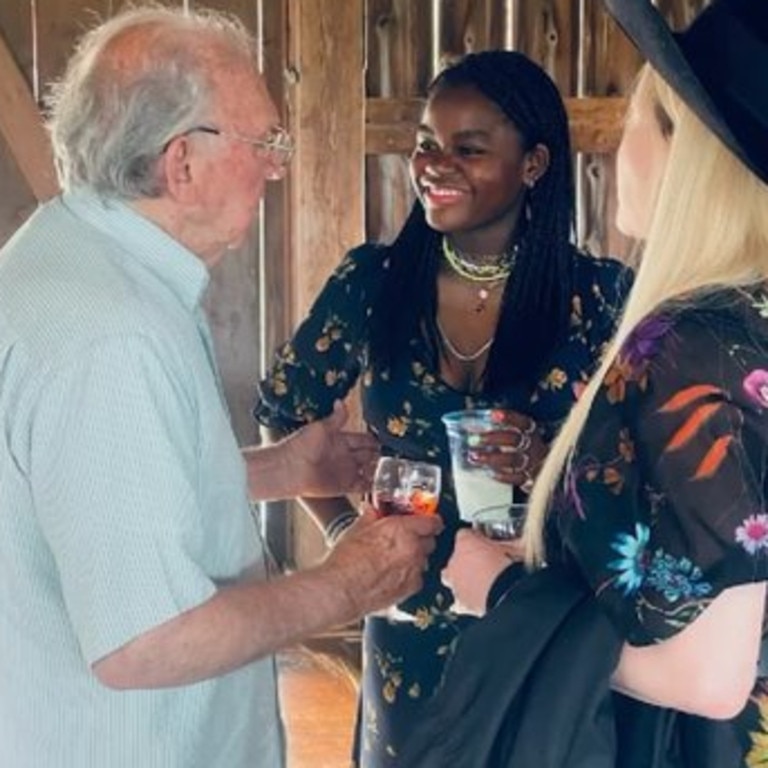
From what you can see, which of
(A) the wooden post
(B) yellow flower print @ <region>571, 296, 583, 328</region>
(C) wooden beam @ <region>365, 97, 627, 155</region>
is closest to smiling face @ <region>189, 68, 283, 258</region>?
(B) yellow flower print @ <region>571, 296, 583, 328</region>

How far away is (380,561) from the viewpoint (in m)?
1.96

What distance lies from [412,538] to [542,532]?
1.41ft

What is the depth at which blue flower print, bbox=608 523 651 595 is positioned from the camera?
144 cm

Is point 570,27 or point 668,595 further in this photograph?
point 570,27

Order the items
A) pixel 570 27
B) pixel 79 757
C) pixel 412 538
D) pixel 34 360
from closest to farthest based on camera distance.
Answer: pixel 34 360
pixel 79 757
pixel 412 538
pixel 570 27

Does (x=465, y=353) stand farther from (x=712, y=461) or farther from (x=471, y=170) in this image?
(x=712, y=461)

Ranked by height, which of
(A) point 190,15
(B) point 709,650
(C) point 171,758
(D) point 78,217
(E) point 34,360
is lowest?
(C) point 171,758

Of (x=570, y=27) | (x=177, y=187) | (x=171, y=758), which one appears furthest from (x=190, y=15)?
(x=570, y=27)

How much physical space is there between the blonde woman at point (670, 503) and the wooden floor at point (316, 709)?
2696mm

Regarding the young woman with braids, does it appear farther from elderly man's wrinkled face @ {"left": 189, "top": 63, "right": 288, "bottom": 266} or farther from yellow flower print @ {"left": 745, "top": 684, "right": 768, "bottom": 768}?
yellow flower print @ {"left": 745, "top": 684, "right": 768, "bottom": 768}

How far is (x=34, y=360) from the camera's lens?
5.17 feet

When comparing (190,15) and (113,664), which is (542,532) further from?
(190,15)

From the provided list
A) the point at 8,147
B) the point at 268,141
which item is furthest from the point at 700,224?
the point at 8,147

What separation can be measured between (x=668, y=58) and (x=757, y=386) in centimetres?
35
